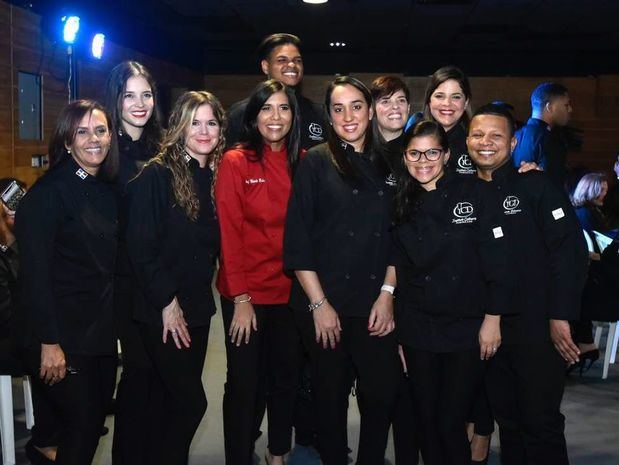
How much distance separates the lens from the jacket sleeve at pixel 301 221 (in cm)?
268

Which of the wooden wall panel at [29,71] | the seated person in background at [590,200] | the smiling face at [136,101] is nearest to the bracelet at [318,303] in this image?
the smiling face at [136,101]

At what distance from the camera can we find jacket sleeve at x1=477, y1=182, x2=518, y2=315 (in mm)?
2508

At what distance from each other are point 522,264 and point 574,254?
18cm

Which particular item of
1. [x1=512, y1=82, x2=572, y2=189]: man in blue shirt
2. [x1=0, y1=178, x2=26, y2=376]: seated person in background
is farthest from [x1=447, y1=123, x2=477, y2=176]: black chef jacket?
[x1=0, y1=178, x2=26, y2=376]: seated person in background

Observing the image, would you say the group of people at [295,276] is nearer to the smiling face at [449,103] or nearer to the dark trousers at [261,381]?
the dark trousers at [261,381]

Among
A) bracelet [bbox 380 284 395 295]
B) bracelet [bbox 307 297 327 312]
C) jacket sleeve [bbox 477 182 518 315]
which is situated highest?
jacket sleeve [bbox 477 182 518 315]

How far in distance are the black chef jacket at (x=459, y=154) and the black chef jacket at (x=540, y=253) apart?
30 centimetres

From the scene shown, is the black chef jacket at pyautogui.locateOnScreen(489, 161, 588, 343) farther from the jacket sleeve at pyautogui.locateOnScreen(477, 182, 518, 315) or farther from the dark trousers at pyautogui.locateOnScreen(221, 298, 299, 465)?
the dark trousers at pyautogui.locateOnScreen(221, 298, 299, 465)

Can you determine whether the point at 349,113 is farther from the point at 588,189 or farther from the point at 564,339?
the point at 588,189

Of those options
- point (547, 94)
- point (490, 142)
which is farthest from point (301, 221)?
point (547, 94)

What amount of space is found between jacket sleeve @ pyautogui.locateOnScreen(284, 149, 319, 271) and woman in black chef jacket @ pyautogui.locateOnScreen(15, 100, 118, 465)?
61cm

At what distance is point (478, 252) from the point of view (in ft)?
8.31

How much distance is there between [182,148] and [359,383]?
107cm

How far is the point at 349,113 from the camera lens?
274 centimetres
